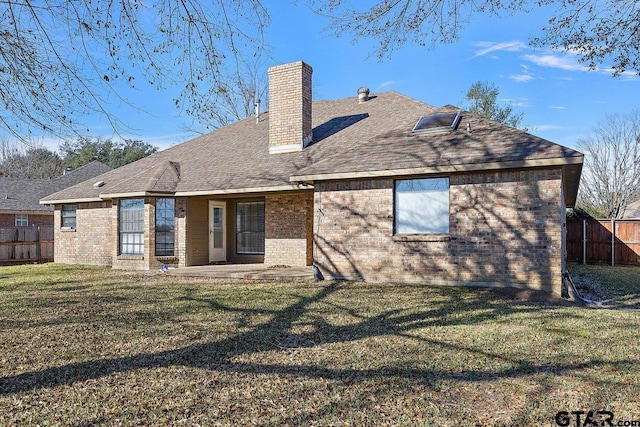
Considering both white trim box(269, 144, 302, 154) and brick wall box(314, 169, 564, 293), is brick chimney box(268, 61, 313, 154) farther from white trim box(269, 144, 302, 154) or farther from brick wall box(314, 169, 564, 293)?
brick wall box(314, 169, 564, 293)

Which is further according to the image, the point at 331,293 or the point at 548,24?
the point at 331,293

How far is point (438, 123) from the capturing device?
36.4 feet

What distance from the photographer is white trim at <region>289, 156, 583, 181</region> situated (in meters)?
8.30

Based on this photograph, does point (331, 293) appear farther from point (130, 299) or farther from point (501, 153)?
Answer: point (501, 153)

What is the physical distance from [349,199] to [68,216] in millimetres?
12279

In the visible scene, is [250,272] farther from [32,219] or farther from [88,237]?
[32,219]

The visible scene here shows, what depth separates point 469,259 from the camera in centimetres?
936

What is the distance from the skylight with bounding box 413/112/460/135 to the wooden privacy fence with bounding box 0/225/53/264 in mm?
17752

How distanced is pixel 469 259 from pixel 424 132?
131 inches

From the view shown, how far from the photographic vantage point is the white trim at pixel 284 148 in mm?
13979

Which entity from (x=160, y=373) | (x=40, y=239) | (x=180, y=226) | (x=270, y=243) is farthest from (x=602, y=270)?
(x=40, y=239)

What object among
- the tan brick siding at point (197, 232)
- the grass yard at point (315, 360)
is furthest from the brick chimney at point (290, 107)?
the grass yard at point (315, 360)

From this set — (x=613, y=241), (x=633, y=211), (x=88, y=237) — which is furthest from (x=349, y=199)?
(x=633, y=211)

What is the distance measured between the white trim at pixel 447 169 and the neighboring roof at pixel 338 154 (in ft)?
0.06
